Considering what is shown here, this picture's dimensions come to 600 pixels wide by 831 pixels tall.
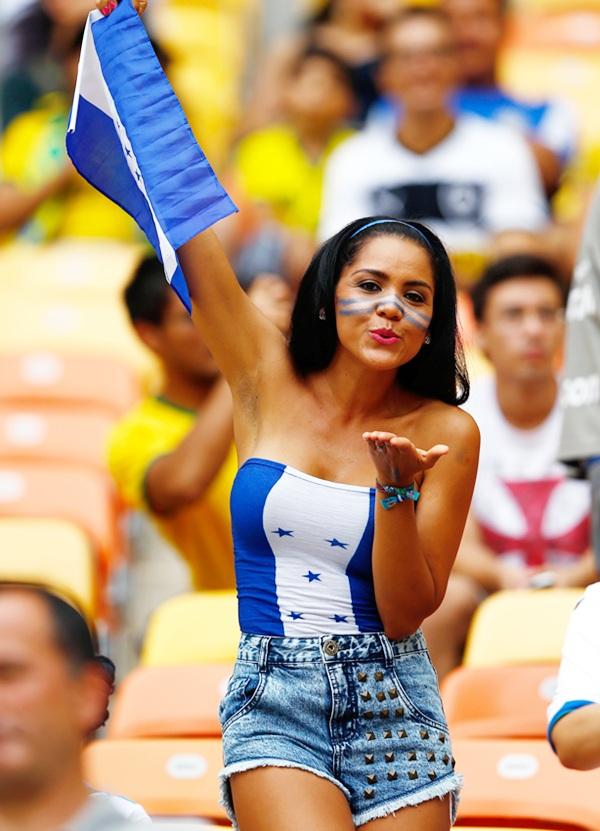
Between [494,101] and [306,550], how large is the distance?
493 cm

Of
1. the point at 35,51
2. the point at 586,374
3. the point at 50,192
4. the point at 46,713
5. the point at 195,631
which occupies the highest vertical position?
the point at 35,51

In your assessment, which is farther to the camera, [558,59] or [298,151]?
[558,59]

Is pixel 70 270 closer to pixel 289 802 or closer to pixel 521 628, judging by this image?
pixel 521 628

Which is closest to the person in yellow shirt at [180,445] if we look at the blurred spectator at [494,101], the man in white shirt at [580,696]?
the man in white shirt at [580,696]

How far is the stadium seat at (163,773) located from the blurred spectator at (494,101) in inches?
158

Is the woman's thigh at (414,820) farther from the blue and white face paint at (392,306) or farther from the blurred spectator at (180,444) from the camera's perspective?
the blurred spectator at (180,444)

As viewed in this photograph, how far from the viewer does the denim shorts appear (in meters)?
2.52

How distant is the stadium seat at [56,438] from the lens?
5359mm

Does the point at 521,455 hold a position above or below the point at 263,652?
above

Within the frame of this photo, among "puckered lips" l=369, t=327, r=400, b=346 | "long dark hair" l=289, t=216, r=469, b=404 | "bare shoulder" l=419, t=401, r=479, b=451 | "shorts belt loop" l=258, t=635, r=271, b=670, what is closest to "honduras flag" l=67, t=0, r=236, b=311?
"long dark hair" l=289, t=216, r=469, b=404

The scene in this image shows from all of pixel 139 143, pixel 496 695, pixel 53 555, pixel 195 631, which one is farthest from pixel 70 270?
pixel 139 143

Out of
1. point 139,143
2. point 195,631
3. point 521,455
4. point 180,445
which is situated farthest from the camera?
point 521,455

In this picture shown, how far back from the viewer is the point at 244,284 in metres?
4.76

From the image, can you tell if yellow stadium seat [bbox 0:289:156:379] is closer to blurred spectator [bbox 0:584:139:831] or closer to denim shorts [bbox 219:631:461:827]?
denim shorts [bbox 219:631:461:827]
